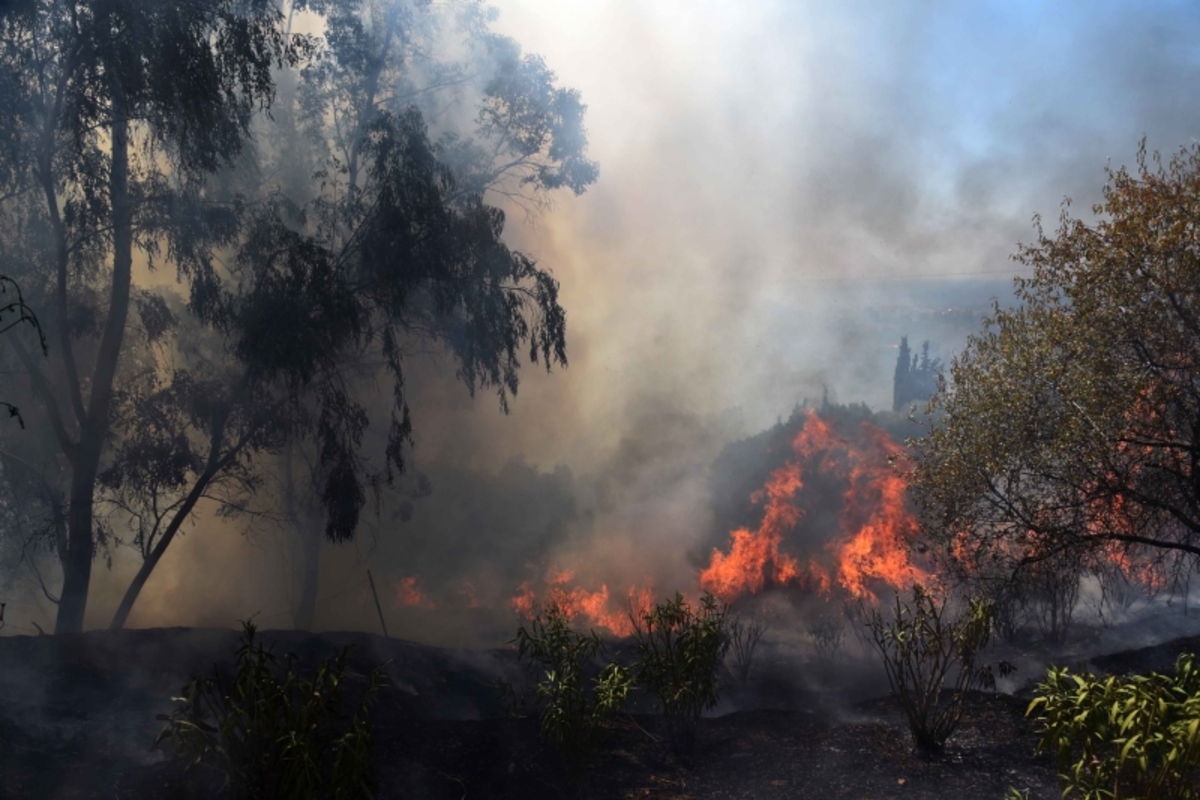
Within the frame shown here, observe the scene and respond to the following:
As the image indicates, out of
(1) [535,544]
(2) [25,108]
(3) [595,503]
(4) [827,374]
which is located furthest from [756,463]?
(4) [827,374]

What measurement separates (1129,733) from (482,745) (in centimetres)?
520

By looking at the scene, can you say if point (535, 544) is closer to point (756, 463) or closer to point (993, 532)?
point (756, 463)

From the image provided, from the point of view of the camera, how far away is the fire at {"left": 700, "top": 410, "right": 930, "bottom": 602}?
15219 millimetres

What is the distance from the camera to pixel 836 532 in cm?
1673

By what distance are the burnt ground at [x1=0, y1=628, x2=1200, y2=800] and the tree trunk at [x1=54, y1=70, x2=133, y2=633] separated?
6.24 ft

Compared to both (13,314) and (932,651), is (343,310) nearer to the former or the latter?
(13,314)

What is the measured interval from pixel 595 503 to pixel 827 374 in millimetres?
27003

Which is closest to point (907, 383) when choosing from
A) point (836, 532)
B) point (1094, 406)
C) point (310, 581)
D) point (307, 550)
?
point (836, 532)

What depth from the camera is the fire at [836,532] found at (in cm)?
1522

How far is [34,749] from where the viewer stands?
242 inches

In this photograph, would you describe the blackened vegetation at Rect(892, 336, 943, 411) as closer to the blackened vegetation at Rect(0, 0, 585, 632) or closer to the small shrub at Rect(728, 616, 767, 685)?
the small shrub at Rect(728, 616, 767, 685)

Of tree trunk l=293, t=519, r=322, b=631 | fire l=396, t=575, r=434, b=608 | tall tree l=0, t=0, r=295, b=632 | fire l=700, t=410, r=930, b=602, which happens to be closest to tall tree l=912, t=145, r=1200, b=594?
A: fire l=700, t=410, r=930, b=602

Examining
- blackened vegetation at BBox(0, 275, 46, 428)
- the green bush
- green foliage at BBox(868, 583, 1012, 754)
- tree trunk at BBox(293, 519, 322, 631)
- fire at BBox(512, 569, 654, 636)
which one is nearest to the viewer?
blackened vegetation at BBox(0, 275, 46, 428)

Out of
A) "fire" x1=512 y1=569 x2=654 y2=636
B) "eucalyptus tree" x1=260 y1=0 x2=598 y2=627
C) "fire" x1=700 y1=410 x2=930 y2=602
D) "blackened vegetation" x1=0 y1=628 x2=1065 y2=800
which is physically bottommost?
"blackened vegetation" x1=0 y1=628 x2=1065 y2=800
